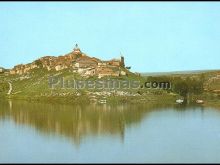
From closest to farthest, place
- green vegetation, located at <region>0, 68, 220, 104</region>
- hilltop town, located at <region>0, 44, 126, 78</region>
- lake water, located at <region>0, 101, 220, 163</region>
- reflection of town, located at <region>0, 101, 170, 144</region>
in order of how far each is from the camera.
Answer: lake water, located at <region>0, 101, 220, 163</region>, reflection of town, located at <region>0, 101, 170, 144</region>, green vegetation, located at <region>0, 68, 220, 104</region>, hilltop town, located at <region>0, 44, 126, 78</region>

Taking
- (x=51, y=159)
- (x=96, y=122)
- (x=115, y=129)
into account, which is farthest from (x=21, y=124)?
(x=51, y=159)

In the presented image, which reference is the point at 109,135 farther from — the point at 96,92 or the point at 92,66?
the point at 92,66

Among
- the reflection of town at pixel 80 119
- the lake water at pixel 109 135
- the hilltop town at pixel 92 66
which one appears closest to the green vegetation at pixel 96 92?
the hilltop town at pixel 92 66

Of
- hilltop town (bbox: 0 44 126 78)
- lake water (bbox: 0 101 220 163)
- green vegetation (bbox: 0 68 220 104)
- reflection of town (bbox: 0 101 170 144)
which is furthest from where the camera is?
hilltop town (bbox: 0 44 126 78)

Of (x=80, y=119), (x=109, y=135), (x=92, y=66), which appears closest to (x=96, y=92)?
(x=92, y=66)

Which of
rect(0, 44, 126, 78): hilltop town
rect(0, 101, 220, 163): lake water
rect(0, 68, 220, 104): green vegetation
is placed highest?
rect(0, 44, 126, 78): hilltop town

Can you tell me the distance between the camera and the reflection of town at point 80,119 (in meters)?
81.4

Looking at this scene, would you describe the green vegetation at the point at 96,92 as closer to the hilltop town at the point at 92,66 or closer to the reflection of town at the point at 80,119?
the hilltop town at the point at 92,66

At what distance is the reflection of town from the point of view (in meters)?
81.4

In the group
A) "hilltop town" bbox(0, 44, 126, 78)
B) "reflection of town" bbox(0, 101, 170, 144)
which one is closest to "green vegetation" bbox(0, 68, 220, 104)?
"hilltop town" bbox(0, 44, 126, 78)

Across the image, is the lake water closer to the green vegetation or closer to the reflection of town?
the reflection of town

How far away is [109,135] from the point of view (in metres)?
76.7

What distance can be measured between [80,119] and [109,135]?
2219cm

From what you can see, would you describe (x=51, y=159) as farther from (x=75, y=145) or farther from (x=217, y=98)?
(x=217, y=98)
